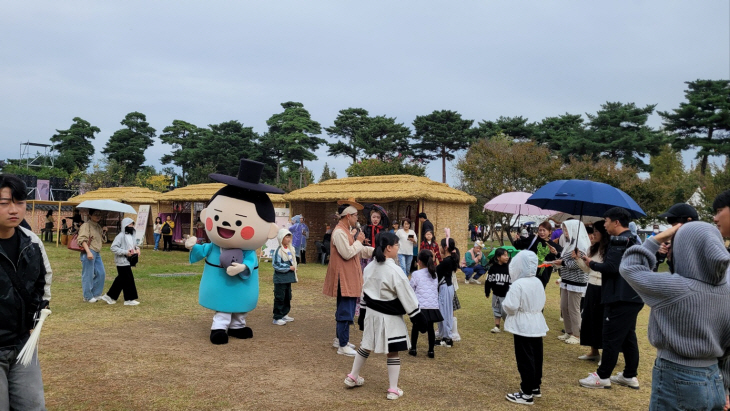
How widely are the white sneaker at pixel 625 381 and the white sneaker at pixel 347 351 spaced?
3026 millimetres

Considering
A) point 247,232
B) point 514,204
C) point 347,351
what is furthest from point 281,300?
point 514,204

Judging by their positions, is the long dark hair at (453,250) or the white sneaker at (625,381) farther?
the long dark hair at (453,250)

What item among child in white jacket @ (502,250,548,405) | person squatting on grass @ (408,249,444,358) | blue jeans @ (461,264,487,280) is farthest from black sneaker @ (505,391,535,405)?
blue jeans @ (461,264,487,280)

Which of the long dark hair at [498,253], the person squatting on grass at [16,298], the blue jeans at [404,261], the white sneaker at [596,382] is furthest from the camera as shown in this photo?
the blue jeans at [404,261]

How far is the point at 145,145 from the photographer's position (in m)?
54.2

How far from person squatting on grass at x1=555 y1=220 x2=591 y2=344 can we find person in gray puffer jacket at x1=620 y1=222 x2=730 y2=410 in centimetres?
423

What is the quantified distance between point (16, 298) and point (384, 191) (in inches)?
524

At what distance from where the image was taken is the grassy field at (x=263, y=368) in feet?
15.7

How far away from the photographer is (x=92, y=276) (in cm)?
941

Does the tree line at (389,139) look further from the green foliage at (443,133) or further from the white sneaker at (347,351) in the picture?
the white sneaker at (347,351)

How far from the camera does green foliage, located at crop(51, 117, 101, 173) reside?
5349 cm

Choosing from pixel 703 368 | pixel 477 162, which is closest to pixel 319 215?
pixel 477 162

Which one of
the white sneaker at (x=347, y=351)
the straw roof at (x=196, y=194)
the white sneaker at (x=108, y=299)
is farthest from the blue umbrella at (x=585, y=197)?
the straw roof at (x=196, y=194)

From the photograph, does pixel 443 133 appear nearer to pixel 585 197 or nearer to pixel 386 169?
pixel 386 169
